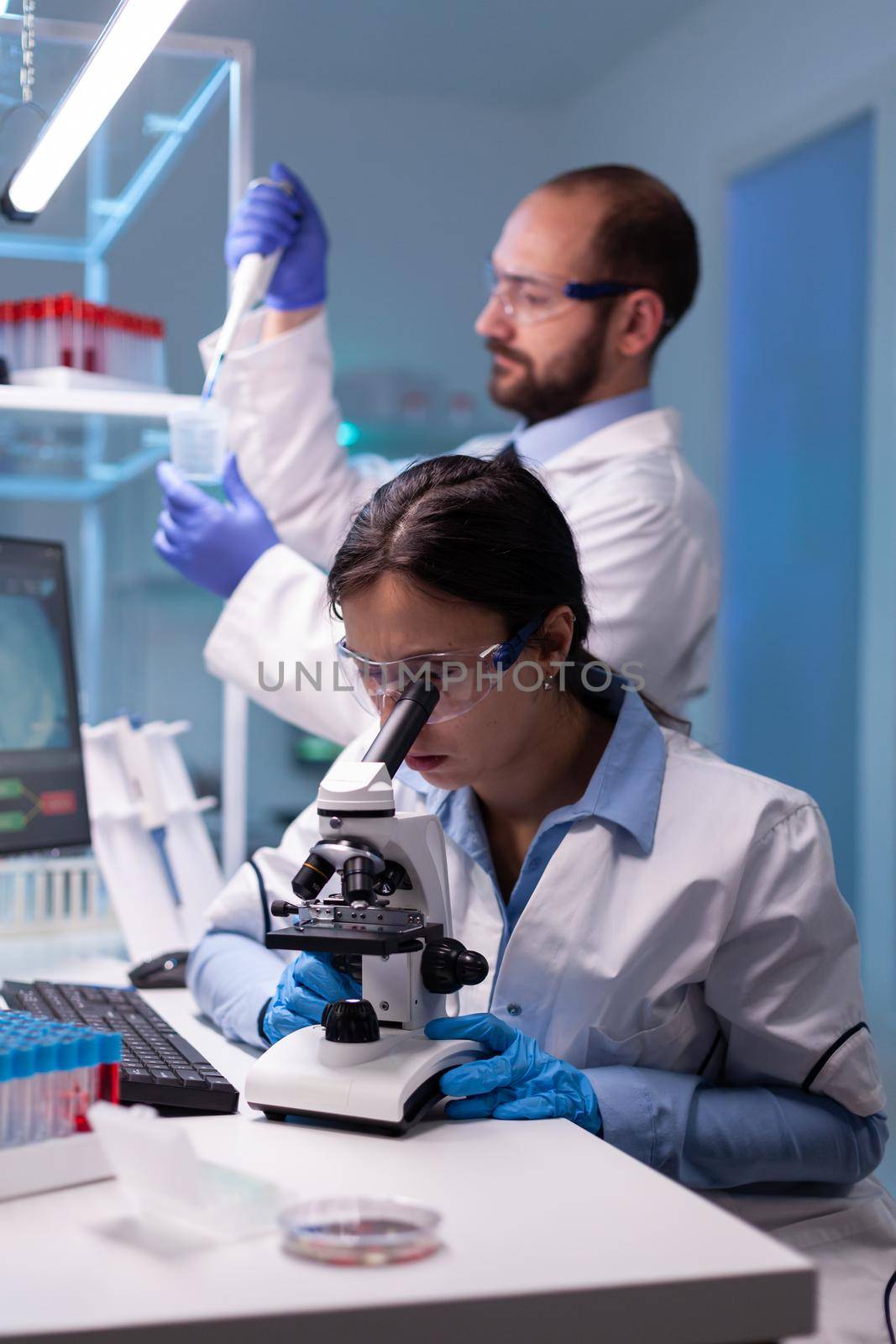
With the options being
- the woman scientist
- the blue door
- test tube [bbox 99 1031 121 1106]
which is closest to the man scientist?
the woman scientist

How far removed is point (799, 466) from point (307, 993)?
2880mm

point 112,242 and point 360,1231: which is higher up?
point 112,242

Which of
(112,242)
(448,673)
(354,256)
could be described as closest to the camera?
(448,673)

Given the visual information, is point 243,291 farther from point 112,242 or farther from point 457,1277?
point 457,1277

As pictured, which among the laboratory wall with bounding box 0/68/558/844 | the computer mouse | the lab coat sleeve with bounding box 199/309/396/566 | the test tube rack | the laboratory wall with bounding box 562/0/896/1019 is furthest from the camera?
the laboratory wall with bounding box 0/68/558/844

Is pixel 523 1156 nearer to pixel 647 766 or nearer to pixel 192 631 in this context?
pixel 647 766

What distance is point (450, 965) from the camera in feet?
3.55

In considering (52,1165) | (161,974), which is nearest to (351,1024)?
(52,1165)

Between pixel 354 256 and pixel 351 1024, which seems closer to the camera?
pixel 351 1024

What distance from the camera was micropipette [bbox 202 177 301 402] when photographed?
2.06 metres

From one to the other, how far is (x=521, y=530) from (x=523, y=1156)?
2.04ft

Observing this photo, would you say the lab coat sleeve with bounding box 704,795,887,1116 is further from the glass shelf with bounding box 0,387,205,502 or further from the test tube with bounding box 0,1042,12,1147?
the glass shelf with bounding box 0,387,205,502

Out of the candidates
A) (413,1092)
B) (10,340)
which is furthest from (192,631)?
(413,1092)

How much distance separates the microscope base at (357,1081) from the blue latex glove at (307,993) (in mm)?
147
